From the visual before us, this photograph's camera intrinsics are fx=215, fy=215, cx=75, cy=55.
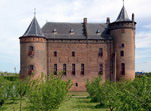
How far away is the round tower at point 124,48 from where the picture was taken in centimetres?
3791

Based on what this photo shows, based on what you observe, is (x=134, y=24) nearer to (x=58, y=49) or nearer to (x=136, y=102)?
(x=58, y=49)

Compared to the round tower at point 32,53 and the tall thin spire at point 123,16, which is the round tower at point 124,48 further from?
the round tower at point 32,53

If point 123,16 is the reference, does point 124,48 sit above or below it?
below

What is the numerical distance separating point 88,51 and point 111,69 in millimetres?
5346

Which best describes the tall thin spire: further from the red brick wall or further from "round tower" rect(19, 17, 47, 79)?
"round tower" rect(19, 17, 47, 79)

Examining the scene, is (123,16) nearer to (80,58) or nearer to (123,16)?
(123,16)

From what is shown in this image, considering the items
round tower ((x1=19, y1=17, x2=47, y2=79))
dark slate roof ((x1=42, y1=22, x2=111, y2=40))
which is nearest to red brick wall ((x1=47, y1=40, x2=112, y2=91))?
dark slate roof ((x1=42, y1=22, x2=111, y2=40))

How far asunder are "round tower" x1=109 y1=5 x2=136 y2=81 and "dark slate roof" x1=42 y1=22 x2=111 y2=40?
221cm

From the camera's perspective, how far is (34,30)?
3566 cm

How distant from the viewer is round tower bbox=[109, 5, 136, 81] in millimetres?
37906

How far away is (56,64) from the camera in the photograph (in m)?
38.0

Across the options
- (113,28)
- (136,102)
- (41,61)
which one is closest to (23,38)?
(41,61)

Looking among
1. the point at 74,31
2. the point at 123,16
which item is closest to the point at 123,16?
the point at 123,16

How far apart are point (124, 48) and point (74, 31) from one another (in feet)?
31.5
